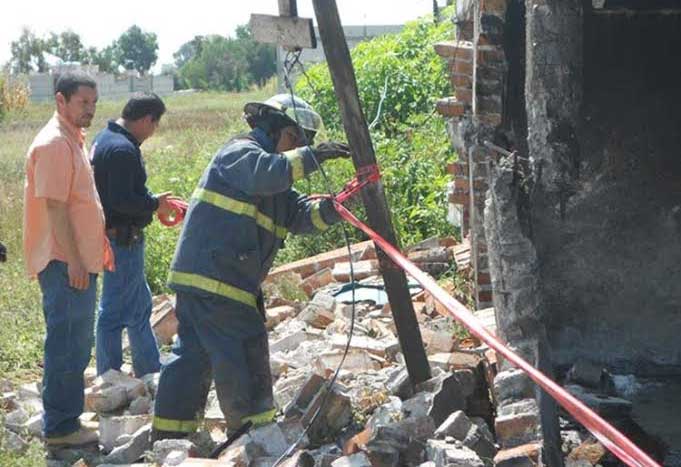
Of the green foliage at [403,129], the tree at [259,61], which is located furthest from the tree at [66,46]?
the green foliage at [403,129]

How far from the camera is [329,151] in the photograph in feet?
19.1

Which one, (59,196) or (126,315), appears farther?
(126,315)

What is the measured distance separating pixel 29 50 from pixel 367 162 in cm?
7778

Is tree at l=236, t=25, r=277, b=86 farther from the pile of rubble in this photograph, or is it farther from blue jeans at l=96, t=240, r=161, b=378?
the pile of rubble

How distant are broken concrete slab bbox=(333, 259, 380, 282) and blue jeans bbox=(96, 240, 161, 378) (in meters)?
2.25

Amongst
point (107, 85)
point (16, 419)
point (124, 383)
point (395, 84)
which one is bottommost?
point (107, 85)

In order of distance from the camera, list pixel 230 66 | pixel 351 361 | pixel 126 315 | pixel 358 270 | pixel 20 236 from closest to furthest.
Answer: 1. pixel 351 361
2. pixel 126 315
3. pixel 358 270
4. pixel 20 236
5. pixel 230 66

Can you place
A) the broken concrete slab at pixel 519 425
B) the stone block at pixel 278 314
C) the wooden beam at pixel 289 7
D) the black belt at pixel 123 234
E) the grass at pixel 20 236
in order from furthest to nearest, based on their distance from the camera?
the stone block at pixel 278 314 < the grass at pixel 20 236 < the black belt at pixel 123 234 < the wooden beam at pixel 289 7 < the broken concrete slab at pixel 519 425

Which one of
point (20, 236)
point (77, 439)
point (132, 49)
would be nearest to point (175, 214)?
point (77, 439)

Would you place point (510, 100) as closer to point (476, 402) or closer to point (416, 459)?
point (476, 402)

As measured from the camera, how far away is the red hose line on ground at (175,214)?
7.33 m

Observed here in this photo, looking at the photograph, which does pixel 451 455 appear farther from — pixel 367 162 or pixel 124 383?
pixel 124 383

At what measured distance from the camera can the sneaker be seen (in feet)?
21.1

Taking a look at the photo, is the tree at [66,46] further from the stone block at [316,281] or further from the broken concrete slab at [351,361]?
the broken concrete slab at [351,361]
